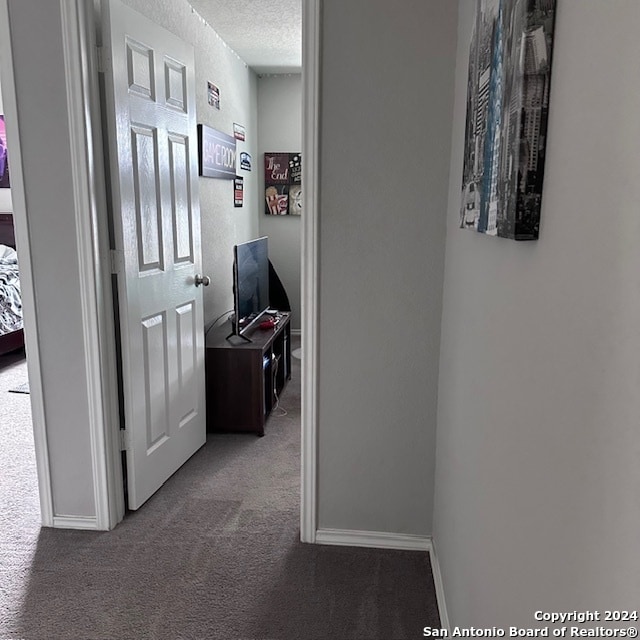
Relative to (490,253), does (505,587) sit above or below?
below

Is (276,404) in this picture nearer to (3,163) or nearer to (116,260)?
(116,260)

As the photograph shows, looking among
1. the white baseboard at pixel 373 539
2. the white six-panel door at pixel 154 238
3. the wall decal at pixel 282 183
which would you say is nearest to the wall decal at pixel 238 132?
the wall decal at pixel 282 183

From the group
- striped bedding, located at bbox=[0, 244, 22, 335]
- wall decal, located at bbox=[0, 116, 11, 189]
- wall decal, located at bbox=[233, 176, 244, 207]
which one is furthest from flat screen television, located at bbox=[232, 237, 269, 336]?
wall decal, located at bbox=[0, 116, 11, 189]

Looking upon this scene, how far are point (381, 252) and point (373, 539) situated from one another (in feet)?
3.70

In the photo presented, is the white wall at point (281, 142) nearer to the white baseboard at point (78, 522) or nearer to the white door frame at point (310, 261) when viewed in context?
the white door frame at point (310, 261)

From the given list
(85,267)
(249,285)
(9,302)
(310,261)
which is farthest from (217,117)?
(9,302)

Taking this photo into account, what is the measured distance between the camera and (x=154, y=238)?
2605mm

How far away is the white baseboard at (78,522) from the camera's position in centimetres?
241

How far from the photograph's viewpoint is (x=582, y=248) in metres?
0.75

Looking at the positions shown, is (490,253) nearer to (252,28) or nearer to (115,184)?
(115,184)

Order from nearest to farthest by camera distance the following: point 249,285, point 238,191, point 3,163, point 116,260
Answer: point 116,260 → point 249,285 → point 238,191 → point 3,163

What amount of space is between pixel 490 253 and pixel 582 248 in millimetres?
564

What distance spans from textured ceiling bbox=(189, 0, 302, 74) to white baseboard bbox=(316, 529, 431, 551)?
291 centimetres

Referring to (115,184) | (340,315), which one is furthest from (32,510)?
(340,315)
